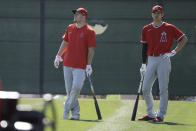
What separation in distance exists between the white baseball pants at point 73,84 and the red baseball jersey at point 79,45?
10 cm

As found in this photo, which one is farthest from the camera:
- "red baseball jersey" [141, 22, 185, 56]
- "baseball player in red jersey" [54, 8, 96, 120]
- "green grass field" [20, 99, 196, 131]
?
"baseball player in red jersey" [54, 8, 96, 120]

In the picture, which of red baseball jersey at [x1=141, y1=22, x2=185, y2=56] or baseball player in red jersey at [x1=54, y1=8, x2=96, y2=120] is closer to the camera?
red baseball jersey at [x1=141, y1=22, x2=185, y2=56]

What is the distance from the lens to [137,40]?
18.4 m

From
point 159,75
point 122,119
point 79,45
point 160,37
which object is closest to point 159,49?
point 160,37

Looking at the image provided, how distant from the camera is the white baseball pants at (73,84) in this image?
1145 centimetres

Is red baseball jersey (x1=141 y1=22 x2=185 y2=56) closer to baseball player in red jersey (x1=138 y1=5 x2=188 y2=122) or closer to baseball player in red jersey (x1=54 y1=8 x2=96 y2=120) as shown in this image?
baseball player in red jersey (x1=138 y1=5 x2=188 y2=122)

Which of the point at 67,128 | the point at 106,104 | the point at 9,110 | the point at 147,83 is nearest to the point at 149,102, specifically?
the point at 147,83

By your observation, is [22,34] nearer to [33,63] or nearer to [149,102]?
[33,63]

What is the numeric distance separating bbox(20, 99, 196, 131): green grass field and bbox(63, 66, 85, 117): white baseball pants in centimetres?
27

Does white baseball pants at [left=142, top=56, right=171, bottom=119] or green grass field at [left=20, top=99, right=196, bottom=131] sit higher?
white baseball pants at [left=142, top=56, right=171, bottom=119]

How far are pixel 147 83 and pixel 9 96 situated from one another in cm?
564

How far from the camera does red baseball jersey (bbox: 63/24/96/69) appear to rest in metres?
11.5

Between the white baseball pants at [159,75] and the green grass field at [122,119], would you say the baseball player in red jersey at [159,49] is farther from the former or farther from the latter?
the green grass field at [122,119]

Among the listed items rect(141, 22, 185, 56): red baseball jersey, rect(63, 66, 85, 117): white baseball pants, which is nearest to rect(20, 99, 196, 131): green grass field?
rect(63, 66, 85, 117): white baseball pants
